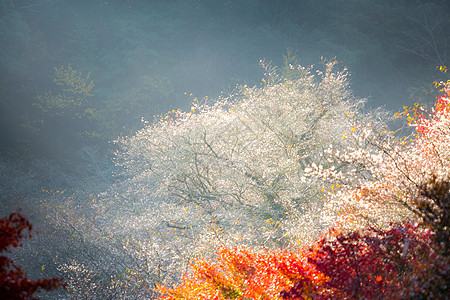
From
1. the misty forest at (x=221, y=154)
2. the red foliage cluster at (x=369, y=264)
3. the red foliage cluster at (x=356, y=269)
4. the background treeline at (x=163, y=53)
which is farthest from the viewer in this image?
the background treeline at (x=163, y=53)

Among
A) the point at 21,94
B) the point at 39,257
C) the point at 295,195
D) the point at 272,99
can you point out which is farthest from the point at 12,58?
the point at 295,195

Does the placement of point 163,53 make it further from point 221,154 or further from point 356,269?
point 356,269

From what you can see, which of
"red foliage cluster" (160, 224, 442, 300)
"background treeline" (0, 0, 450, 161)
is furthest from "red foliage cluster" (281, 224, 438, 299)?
"background treeline" (0, 0, 450, 161)

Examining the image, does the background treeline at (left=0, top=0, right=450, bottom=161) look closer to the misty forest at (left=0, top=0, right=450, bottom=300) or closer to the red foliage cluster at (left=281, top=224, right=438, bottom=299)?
the misty forest at (left=0, top=0, right=450, bottom=300)

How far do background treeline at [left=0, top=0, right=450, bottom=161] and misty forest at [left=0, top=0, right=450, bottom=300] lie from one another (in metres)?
0.23

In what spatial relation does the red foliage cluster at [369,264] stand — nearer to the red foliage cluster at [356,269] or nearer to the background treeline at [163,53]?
the red foliage cluster at [356,269]

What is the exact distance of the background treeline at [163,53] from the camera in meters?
36.0

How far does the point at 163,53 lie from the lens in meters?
48.2

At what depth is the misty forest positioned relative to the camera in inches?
234

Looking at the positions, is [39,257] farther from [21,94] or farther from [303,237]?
[21,94]

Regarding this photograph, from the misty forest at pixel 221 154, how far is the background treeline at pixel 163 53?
0.23 metres

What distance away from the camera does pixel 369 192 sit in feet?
23.8

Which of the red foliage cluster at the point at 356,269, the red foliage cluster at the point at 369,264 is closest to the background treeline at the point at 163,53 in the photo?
the red foliage cluster at the point at 356,269

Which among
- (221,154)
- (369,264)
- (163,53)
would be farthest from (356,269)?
(163,53)
